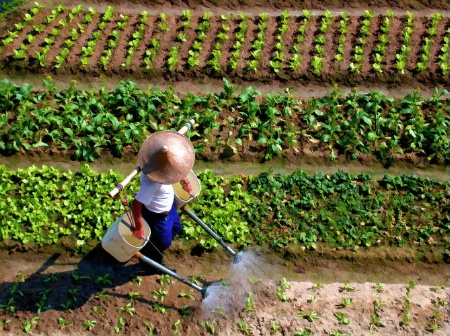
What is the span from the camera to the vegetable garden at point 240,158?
Result: 671cm

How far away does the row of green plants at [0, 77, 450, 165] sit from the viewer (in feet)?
26.8

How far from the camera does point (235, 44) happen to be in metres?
9.49

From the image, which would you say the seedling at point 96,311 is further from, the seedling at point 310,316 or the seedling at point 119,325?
the seedling at point 310,316

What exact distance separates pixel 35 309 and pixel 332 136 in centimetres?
411

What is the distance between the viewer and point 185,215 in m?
7.40

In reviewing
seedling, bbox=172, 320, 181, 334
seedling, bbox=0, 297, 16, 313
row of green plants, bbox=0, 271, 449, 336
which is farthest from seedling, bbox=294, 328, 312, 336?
seedling, bbox=0, 297, 16, 313

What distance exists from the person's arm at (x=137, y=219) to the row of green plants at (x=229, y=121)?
2.12 metres

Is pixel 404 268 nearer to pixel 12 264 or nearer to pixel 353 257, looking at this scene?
pixel 353 257

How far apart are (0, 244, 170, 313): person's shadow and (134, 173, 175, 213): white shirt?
1091mm

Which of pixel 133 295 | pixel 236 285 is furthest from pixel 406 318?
pixel 133 295

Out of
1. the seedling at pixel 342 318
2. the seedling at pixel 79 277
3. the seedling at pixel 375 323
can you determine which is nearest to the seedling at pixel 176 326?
the seedling at pixel 79 277

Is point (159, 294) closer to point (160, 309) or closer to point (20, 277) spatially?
point (160, 309)

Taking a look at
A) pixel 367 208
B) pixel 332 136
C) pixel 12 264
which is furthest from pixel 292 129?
pixel 12 264

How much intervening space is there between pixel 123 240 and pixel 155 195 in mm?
528
